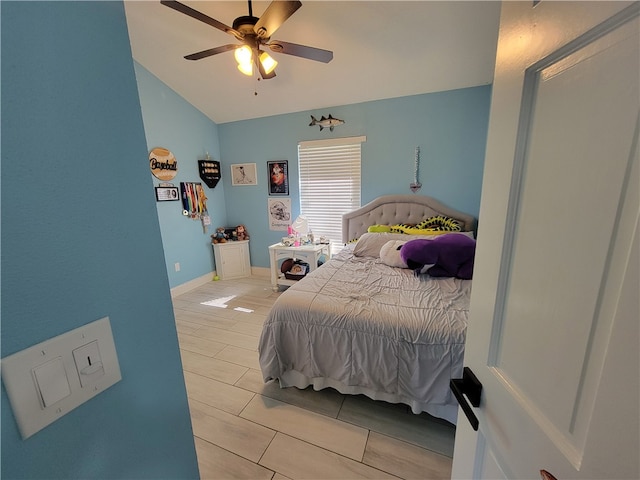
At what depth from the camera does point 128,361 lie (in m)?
0.52

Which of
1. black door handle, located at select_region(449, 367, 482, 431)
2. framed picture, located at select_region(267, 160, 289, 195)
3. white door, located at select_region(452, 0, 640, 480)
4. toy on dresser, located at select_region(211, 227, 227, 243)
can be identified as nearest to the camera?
white door, located at select_region(452, 0, 640, 480)

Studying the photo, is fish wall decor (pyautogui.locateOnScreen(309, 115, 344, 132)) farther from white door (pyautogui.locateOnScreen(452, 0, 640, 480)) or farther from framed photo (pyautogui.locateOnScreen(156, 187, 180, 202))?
white door (pyautogui.locateOnScreen(452, 0, 640, 480))

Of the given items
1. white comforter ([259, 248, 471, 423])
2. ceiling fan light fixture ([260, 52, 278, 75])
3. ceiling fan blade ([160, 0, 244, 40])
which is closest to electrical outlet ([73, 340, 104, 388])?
white comforter ([259, 248, 471, 423])

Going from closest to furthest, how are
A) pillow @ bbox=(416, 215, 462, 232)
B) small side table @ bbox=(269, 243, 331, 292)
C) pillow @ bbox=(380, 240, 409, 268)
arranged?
1. pillow @ bbox=(380, 240, 409, 268)
2. pillow @ bbox=(416, 215, 462, 232)
3. small side table @ bbox=(269, 243, 331, 292)

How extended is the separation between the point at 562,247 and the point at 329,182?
3.32m

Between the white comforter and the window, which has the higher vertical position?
the window

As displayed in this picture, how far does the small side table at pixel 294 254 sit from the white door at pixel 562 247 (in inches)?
109

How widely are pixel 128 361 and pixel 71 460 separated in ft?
0.53

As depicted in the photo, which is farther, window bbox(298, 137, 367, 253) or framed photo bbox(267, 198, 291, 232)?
framed photo bbox(267, 198, 291, 232)

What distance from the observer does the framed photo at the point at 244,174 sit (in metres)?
3.98

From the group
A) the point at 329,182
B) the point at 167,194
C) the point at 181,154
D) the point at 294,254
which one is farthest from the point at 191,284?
the point at 329,182

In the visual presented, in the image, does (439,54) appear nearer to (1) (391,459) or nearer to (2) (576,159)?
(2) (576,159)

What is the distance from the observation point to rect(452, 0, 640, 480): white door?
0.31m

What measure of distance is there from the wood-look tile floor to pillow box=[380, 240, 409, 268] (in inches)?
44.8
